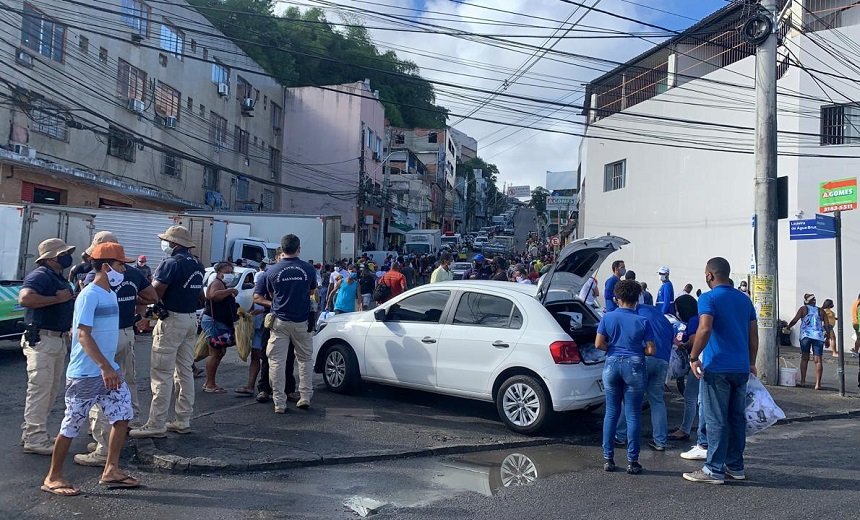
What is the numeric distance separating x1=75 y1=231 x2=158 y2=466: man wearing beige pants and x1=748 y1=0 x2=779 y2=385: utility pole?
9.34 m

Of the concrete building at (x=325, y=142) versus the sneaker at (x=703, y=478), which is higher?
the concrete building at (x=325, y=142)

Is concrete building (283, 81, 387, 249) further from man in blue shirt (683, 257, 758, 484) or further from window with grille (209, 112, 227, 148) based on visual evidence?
man in blue shirt (683, 257, 758, 484)

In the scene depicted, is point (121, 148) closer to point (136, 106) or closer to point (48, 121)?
point (136, 106)

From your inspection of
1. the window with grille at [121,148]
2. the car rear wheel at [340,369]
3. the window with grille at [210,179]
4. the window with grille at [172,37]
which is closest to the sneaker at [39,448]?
the car rear wheel at [340,369]

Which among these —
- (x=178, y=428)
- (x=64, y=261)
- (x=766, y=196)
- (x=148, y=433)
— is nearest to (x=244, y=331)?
(x=178, y=428)

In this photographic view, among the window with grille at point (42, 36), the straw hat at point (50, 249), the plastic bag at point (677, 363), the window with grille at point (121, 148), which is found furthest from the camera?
the window with grille at point (121, 148)

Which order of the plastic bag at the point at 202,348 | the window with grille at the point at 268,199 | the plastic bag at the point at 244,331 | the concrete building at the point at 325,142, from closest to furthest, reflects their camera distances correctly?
1. the plastic bag at the point at 244,331
2. the plastic bag at the point at 202,348
3. the window with grille at the point at 268,199
4. the concrete building at the point at 325,142

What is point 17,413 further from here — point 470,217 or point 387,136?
point 470,217

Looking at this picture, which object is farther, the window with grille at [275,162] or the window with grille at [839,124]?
the window with grille at [275,162]

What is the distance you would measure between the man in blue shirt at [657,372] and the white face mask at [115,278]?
4.62 m

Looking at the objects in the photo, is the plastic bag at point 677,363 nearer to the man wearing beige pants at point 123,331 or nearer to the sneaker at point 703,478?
the sneaker at point 703,478

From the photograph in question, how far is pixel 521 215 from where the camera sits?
12775 cm

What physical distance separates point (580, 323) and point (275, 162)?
3668 centimetres

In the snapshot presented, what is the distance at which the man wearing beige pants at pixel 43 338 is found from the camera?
571cm
